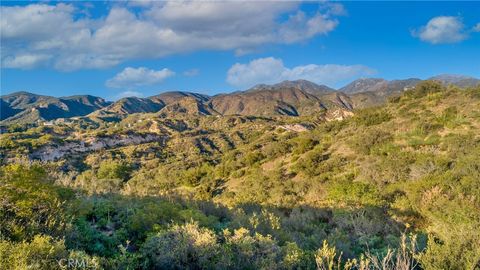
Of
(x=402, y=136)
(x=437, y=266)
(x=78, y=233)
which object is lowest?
(x=437, y=266)

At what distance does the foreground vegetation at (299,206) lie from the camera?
8.34 m

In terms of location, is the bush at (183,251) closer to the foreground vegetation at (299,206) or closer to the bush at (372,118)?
the foreground vegetation at (299,206)

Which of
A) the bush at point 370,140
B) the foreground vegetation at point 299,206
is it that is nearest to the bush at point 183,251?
the foreground vegetation at point 299,206

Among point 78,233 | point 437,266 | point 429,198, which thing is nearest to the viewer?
point 437,266

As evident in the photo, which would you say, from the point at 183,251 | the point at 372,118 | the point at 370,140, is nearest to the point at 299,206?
the point at 370,140

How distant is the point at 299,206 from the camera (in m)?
19.3

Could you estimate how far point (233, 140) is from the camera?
264 ft

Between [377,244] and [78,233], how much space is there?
29.7ft

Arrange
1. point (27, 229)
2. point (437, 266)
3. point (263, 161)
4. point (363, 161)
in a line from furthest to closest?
1. point (263, 161)
2. point (363, 161)
3. point (27, 229)
4. point (437, 266)

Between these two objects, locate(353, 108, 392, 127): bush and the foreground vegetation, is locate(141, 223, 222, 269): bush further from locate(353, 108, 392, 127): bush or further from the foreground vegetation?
locate(353, 108, 392, 127): bush

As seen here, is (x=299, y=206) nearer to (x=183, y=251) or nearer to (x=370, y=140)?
(x=370, y=140)

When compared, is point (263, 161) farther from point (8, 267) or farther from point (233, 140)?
point (233, 140)

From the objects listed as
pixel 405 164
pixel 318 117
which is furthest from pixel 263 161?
pixel 318 117

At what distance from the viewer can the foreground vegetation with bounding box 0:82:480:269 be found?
834 cm
